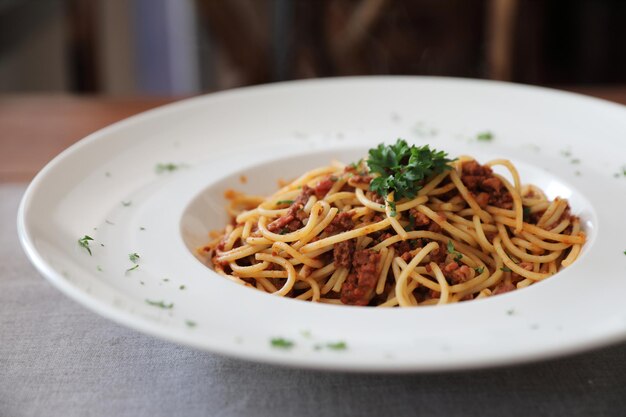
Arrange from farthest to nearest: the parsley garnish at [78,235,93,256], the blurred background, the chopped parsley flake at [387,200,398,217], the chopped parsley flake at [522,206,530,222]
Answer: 1. the blurred background
2. the chopped parsley flake at [522,206,530,222]
3. the chopped parsley flake at [387,200,398,217]
4. the parsley garnish at [78,235,93,256]

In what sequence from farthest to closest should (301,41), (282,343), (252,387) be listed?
(301,41)
(252,387)
(282,343)

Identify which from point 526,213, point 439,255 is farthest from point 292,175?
point 526,213

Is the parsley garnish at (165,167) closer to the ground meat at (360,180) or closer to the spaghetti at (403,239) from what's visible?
the spaghetti at (403,239)

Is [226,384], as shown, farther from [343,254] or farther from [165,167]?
[165,167]

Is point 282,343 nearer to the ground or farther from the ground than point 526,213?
farther from the ground

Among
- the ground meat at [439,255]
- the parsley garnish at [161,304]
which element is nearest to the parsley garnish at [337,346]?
the parsley garnish at [161,304]

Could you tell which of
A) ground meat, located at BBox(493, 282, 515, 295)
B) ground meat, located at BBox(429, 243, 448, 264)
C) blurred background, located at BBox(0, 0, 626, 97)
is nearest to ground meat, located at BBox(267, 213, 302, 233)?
ground meat, located at BBox(429, 243, 448, 264)

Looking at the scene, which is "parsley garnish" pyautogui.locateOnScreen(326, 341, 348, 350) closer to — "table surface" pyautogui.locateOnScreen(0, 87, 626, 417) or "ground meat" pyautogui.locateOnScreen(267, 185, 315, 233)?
"table surface" pyautogui.locateOnScreen(0, 87, 626, 417)
